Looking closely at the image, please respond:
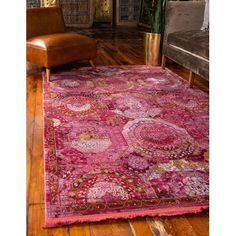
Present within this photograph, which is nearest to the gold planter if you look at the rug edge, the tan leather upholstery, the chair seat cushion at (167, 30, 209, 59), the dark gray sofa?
the dark gray sofa

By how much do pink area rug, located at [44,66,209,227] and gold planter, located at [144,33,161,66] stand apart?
2.87ft

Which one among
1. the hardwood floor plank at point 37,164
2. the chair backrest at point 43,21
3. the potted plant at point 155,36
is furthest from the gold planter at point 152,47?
the hardwood floor plank at point 37,164

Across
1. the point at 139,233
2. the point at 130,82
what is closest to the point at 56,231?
the point at 139,233

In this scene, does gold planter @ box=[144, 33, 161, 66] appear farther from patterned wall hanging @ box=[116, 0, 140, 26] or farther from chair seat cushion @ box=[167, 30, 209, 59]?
patterned wall hanging @ box=[116, 0, 140, 26]

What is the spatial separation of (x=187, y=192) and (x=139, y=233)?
0.39 m

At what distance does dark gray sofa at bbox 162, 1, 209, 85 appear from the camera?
331 cm

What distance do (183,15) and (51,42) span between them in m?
1.57

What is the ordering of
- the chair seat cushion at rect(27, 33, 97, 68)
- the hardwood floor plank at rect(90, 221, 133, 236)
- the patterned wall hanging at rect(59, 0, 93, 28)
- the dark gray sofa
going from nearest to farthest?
the hardwood floor plank at rect(90, 221, 133, 236) → the dark gray sofa → the chair seat cushion at rect(27, 33, 97, 68) → the patterned wall hanging at rect(59, 0, 93, 28)

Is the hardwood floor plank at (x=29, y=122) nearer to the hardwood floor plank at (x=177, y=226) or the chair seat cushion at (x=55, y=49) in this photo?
the chair seat cushion at (x=55, y=49)

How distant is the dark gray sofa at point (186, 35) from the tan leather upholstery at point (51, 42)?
90 cm

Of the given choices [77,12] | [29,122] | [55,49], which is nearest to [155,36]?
[55,49]

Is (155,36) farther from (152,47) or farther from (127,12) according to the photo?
(127,12)

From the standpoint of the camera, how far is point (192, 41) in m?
3.43
